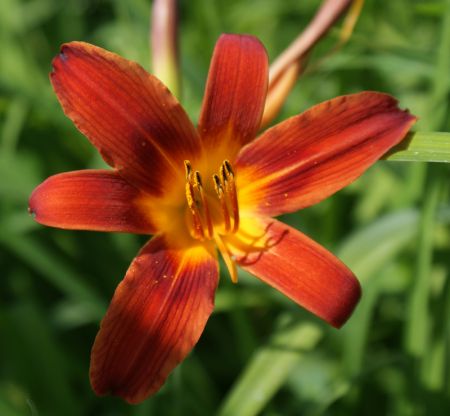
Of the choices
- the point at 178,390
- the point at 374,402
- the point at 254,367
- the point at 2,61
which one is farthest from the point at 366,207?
the point at 2,61

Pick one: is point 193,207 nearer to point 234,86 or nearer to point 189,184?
point 189,184

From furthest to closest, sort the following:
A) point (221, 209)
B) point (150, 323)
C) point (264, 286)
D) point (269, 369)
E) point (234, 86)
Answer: point (264, 286) < point (269, 369) < point (221, 209) < point (234, 86) < point (150, 323)

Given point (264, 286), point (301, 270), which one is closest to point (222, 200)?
point (301, 270)

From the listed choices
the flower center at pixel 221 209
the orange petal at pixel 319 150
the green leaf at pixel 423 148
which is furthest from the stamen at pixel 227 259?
the green leaf at pixel 423 148

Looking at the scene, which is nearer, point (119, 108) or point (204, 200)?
point (119, 108)

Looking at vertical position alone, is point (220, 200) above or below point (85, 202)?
below

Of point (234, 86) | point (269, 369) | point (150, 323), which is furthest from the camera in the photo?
point (269, 369)

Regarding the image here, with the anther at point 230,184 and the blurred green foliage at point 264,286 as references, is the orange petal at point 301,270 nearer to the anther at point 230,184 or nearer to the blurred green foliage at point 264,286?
the anther at point 230,184

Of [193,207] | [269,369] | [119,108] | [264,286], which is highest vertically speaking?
[119,108]
